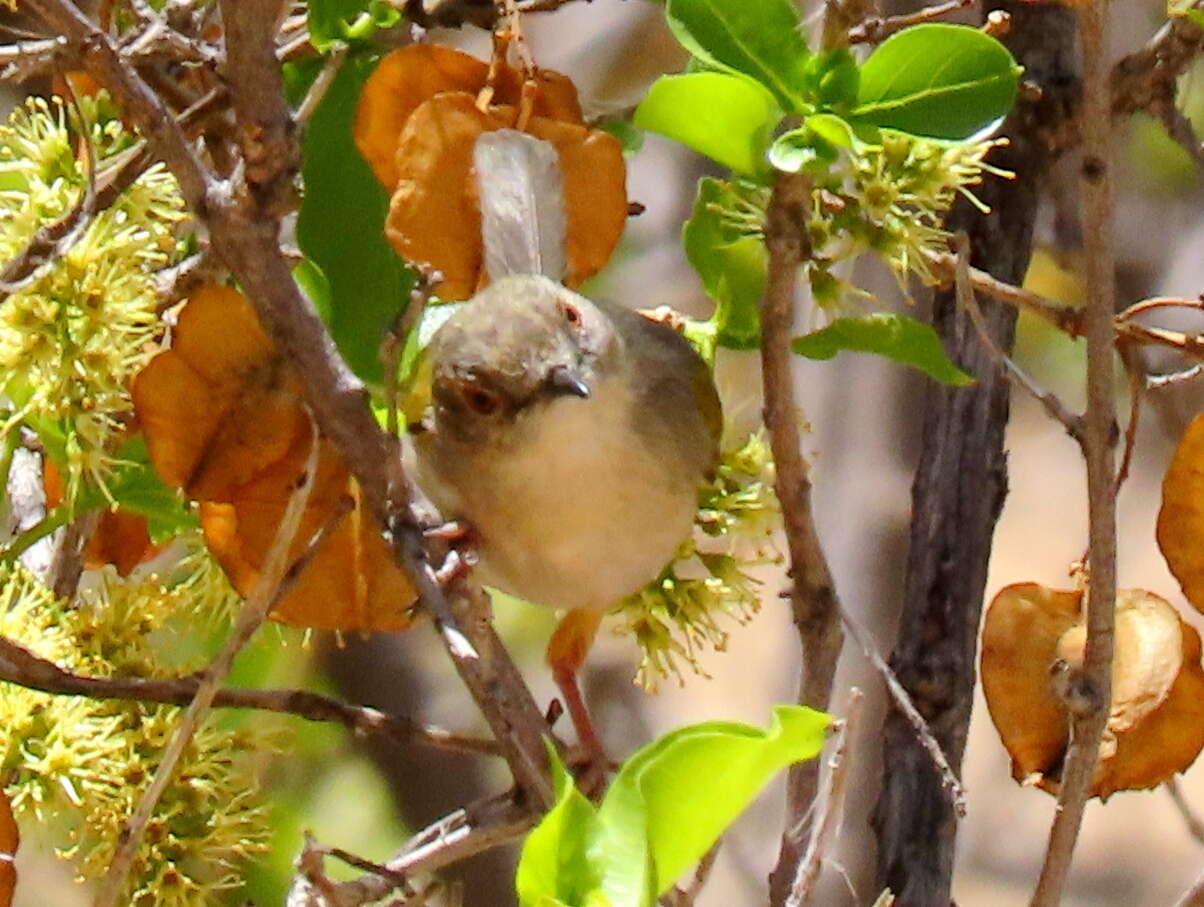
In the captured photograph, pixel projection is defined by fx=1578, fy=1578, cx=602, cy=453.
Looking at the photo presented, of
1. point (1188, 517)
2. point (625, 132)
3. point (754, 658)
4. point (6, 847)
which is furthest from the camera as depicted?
point (754, 658)

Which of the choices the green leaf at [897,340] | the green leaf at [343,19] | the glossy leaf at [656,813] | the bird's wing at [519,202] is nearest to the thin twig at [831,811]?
the glossy leaf at [656,813]

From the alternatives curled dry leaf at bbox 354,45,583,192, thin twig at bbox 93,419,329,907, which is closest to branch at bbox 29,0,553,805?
thin twig at bbox 93,419,329,907

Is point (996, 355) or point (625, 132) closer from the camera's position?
point (996, 355)

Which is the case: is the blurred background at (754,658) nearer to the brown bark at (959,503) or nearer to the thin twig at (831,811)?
the brown bark at (959,503)

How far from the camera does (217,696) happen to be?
0.83m

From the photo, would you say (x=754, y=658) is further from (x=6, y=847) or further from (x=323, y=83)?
(x=6, y=847)

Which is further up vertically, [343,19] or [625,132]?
[343,19]

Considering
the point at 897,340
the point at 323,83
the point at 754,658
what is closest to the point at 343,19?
the point at 323,83

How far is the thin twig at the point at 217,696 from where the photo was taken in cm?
77

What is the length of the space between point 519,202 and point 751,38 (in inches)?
6.7

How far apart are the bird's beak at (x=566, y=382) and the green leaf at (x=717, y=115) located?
0.23m

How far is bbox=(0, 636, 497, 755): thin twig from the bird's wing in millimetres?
267

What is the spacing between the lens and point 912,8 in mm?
1623

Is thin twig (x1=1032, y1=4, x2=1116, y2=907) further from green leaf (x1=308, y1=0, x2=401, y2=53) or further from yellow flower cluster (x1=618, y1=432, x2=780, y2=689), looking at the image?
green leaf (x1=308, y1=0, x2=401, y2=53)
